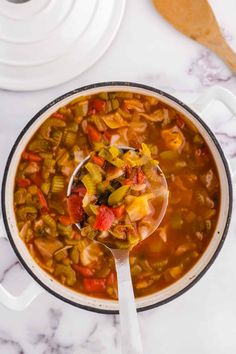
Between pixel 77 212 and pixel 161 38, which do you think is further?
pixel 161 38

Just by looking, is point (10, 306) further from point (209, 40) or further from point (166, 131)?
point (209, 40)

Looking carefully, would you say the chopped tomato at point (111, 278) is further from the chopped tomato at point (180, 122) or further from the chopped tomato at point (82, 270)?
the chopped tomato at point (180, 122)

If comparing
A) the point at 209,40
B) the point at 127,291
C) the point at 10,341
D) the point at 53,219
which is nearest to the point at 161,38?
the point at 209,40

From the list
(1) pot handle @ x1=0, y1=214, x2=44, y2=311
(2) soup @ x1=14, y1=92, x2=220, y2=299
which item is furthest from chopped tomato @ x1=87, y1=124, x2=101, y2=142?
(1) pot handle @ x1=0, y1=214, x2=44, y2=311

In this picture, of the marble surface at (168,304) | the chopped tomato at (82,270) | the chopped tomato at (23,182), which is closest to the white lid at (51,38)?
the marble surface at (168,304)

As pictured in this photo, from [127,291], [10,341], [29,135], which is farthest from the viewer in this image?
[10,341]

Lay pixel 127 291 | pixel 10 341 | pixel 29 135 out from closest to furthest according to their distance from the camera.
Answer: pixel 127 291 → pixel 29 135 → pixel 10 341
